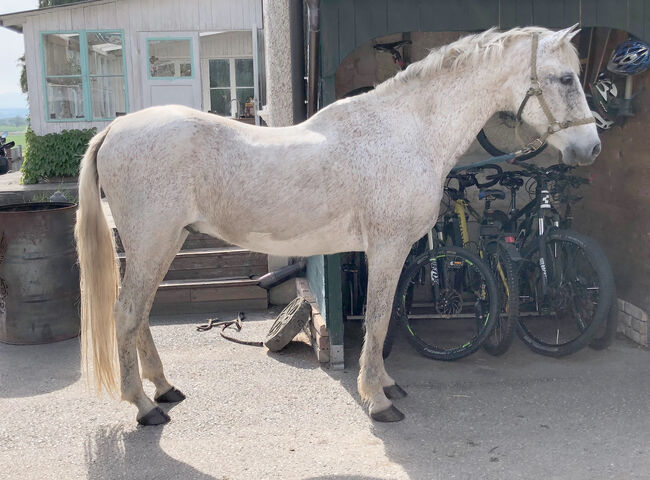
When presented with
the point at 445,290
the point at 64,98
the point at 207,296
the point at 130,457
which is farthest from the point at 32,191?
the point at 130,457

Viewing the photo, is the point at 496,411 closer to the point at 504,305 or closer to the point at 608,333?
the point at 504,305

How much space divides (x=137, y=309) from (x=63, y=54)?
11.2 metres

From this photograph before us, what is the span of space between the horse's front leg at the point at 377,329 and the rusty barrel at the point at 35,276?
2.85 m

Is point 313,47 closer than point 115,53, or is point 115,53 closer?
point 313,47

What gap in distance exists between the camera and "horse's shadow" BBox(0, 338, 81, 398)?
446 cm

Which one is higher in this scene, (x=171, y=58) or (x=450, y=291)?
(x=171, y=58)

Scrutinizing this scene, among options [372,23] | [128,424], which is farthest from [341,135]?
[128,424]

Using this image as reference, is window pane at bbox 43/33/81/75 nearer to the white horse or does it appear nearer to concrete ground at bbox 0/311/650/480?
concrete ground at bbox 0/311/650/480

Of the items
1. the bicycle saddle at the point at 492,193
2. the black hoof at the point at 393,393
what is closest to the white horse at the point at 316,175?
the black hoof at the point at 393,393

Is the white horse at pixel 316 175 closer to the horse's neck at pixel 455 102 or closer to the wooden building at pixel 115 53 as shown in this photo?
the horse's neck at pixel 455 102

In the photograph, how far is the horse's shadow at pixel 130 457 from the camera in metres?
3.27

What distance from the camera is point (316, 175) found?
11.9 feet

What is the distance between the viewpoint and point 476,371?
4.66 meters

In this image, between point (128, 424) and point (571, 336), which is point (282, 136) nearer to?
point (128, 424)
